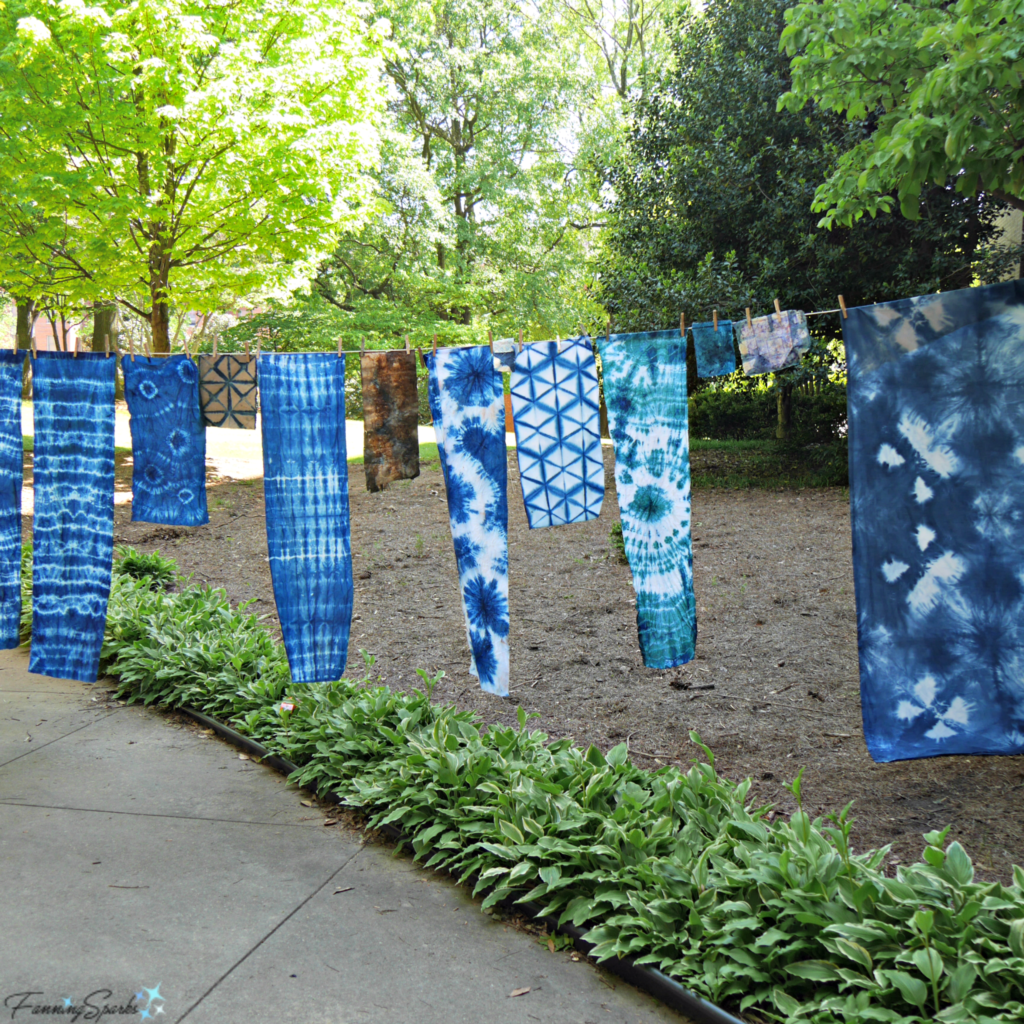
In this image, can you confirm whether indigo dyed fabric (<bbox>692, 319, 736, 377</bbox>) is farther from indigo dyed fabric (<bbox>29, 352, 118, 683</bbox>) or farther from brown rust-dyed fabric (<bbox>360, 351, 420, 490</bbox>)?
indigo dyed fabric (<bbox>29, 352, 118, 683</bbox>)

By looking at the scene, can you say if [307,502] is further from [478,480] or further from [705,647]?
[705,647]

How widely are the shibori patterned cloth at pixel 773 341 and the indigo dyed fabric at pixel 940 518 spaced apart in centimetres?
35

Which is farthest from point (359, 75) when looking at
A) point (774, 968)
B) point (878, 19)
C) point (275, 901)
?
point (774, 968)

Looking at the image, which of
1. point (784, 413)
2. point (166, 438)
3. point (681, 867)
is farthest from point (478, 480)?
point (784, 413)

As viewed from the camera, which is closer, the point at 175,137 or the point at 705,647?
the point at 705,647

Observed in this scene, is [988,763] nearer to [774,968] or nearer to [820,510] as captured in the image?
[774,968]

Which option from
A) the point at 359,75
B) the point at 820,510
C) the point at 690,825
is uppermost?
the point at 359,75

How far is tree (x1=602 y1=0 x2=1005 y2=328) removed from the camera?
9992 millimetres

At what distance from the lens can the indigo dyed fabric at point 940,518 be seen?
331 cm

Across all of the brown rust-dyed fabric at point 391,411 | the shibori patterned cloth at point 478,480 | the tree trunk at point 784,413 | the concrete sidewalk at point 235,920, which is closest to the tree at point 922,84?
the shibori patterned cloth at point 478,480

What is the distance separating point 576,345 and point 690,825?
2.29 m

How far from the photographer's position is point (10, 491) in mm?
4594

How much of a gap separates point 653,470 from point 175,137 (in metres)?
8.79

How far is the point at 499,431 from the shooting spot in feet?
13.4
